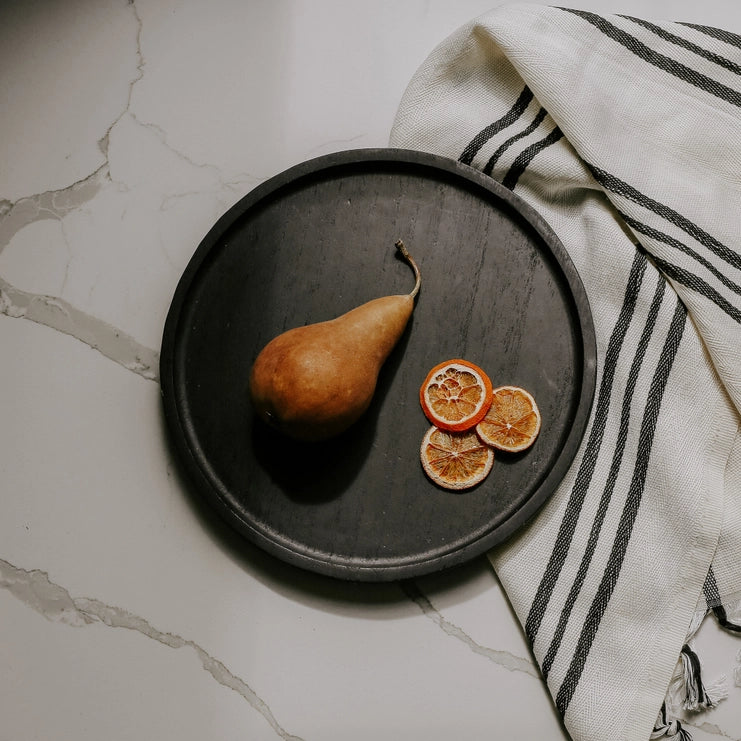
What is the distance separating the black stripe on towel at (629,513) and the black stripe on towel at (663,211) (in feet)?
0.25

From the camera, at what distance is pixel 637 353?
2.97 ft

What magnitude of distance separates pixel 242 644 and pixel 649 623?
0.49 meters

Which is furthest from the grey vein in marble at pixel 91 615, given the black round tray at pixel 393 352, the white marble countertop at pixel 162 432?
the black round tray at pixel 393 352

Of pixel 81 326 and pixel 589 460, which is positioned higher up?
pixel 81 326

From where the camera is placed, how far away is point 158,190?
98cm

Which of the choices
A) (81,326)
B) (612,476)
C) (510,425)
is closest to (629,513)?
(612,476)

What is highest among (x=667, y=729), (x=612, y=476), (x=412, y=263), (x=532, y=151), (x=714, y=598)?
(x=532, y=151)

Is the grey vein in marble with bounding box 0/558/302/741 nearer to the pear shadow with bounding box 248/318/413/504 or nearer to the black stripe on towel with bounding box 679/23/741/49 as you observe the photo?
the pear shadow with bounding box 248/318/413/504

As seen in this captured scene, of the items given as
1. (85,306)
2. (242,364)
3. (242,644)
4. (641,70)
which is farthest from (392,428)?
(641,70)

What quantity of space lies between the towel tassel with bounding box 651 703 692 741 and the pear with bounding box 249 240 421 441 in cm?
50

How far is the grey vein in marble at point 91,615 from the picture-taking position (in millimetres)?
920

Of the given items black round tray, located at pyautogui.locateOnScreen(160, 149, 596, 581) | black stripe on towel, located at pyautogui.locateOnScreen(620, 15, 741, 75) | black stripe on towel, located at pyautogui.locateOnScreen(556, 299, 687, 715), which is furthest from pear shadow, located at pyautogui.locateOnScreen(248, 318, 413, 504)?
black stripe on towel, located at pyautogui.locateOnScreen(620, 15, 741, 75)

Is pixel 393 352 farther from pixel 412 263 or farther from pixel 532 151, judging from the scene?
pixel 532 151

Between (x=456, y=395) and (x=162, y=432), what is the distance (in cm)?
37
